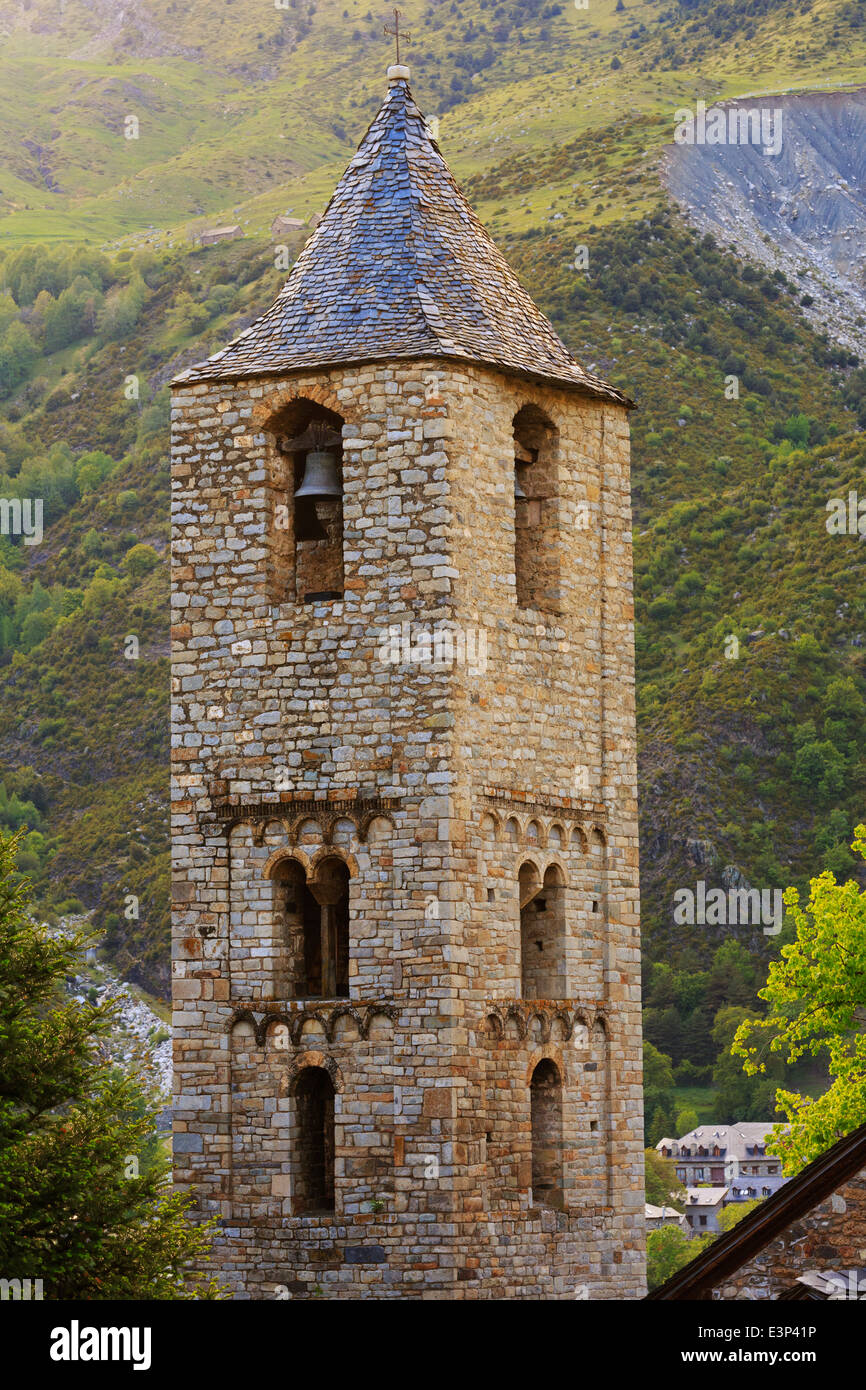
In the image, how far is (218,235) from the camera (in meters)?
123

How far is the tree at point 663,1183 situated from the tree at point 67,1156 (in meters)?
41.6

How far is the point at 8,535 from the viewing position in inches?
3942

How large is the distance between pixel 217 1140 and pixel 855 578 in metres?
49.5

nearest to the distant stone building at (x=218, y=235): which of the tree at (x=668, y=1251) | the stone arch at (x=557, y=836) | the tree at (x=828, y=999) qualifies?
the tree at (x=668, y=1251)

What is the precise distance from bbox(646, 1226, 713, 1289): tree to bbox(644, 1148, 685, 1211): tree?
5254 millimetres

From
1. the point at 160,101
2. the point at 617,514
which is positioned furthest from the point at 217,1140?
the point at 160,101

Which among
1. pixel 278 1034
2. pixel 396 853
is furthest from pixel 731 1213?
pixel 396 853

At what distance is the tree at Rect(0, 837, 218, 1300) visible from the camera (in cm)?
2408

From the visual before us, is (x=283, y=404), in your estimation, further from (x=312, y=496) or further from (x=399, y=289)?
(x=399, y=289)

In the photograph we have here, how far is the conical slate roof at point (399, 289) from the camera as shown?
96.4 feet

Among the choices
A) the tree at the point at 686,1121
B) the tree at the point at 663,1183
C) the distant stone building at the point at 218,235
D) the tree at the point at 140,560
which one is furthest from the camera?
the distant stone building at the point at 218,235

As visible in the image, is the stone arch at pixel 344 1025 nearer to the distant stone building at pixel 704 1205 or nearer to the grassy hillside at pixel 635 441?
the grassy hillside at pixel 635 441

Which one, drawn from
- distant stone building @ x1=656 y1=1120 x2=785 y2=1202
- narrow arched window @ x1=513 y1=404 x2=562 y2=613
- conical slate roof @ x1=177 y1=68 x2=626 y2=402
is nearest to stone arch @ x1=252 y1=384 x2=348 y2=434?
conical slate roof @ x1=177 y1=68 x2=626 y2=402
